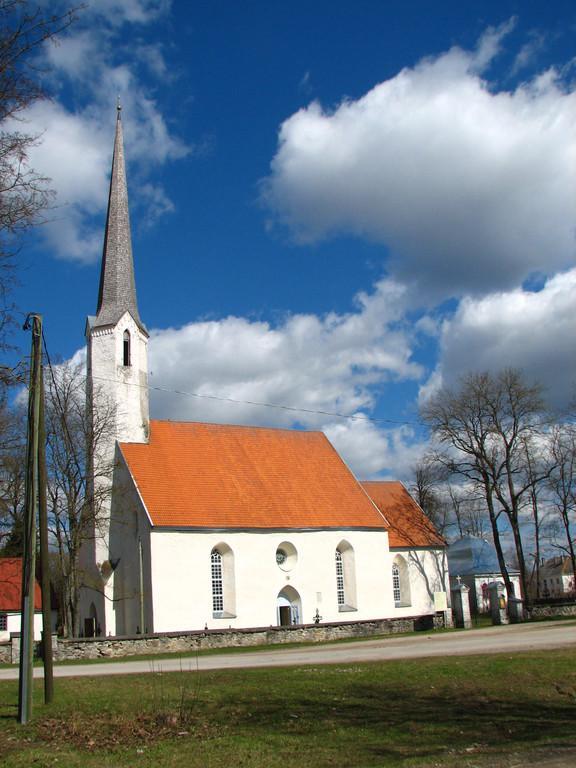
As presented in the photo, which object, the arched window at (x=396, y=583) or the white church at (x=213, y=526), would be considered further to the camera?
the arched window at (x=396, y=583)

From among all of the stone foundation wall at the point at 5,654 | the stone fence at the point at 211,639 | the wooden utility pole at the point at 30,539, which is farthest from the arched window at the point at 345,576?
the wooden utility pole at the point at 30,539

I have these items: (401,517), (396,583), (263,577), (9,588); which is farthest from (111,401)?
(396,583)

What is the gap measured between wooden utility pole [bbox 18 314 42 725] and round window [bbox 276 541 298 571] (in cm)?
2587

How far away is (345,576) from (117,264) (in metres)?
20.8

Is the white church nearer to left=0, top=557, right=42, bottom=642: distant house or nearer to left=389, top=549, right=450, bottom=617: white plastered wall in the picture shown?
left=389, top=549, right=450, bottom=617: white plastered wall

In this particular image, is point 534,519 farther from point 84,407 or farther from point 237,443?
point 84,407

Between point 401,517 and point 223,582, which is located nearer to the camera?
point 223,582

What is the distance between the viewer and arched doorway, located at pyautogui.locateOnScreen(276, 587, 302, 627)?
3756 centimetres

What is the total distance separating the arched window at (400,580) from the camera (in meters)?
43.6

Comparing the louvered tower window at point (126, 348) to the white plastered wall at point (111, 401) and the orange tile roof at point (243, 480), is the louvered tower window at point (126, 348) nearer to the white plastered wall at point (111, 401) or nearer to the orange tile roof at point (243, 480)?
the white plastered wall at point (111, 401)

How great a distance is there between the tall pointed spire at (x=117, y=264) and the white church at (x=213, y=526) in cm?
7

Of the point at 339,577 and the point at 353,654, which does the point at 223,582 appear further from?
the point at 353,654

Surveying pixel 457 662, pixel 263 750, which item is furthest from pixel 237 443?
pixel 263 750

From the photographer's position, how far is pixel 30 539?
12.6 meters
